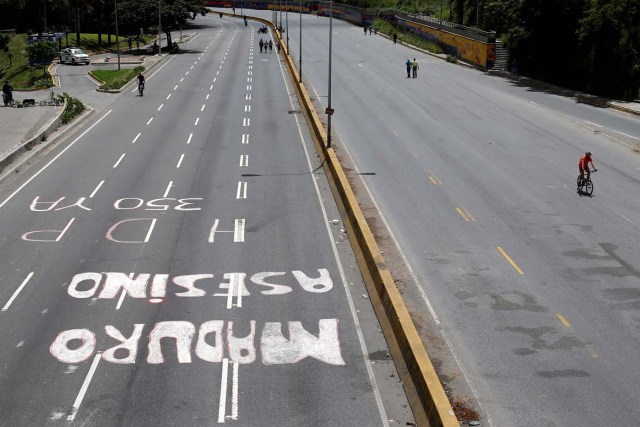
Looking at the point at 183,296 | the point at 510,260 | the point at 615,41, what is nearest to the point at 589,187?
the point at 510,260

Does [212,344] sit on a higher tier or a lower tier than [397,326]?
lower

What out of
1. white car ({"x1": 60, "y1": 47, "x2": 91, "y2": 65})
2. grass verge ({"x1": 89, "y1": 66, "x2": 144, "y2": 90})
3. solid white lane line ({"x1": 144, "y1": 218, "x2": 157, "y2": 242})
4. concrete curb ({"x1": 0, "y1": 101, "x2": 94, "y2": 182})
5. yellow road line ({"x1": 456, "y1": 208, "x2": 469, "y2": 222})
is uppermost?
white car ({"x1": 60, "y1": 47, "x2": 91, "y2": 65})

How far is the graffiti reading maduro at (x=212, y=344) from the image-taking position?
16.8 meters

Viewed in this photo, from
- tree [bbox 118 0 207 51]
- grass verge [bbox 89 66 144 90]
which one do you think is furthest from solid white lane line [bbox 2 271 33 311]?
tree [bbox 118 0 207 51]

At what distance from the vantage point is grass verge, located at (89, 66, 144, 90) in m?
63.9

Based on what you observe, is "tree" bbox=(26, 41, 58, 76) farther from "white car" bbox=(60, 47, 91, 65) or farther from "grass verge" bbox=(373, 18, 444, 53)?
"grass verge" bbox=(373, 18, 444, 53)

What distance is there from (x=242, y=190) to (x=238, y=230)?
229 inches

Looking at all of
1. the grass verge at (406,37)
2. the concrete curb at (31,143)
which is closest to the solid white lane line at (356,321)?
the concrete curb at (31,143)

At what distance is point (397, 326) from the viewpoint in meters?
17.3

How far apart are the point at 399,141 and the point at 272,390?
2760 cm

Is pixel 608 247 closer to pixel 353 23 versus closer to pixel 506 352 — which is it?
pixel 506 352

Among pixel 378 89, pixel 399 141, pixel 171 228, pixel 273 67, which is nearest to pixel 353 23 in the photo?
pixel 273 67

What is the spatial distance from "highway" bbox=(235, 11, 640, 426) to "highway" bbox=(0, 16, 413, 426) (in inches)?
74.5

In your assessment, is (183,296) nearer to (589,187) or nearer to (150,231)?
(150,231)
